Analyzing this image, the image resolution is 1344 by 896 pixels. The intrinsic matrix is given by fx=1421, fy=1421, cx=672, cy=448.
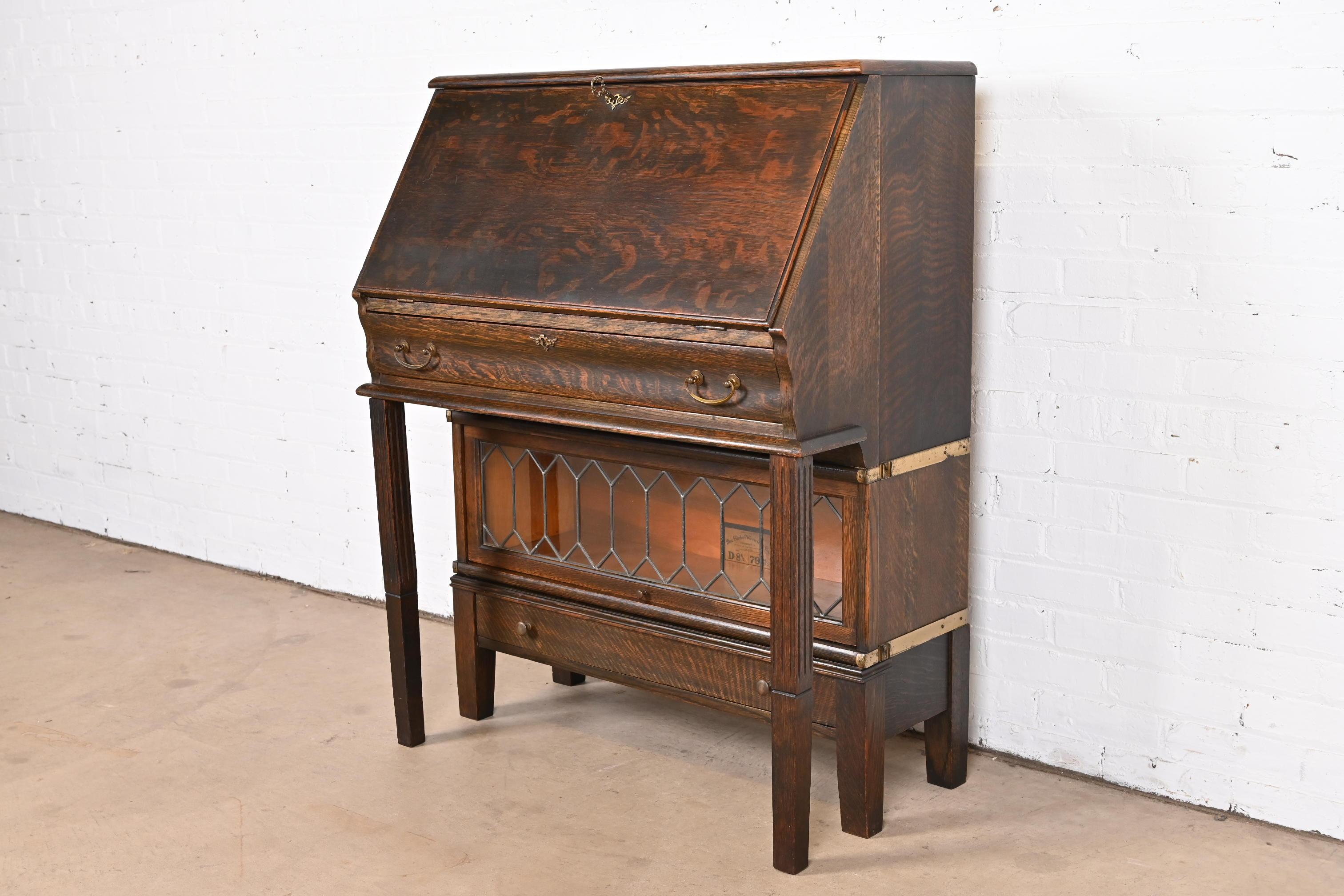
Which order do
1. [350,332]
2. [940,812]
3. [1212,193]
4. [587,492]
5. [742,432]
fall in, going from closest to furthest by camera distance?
1. [742,432]
2. [1212,193]
3. [940,812]
4. [587,492]
5. [350,332]

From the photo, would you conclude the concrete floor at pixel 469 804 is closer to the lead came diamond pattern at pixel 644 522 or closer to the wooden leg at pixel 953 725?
the wooden leg at pixel 953 725

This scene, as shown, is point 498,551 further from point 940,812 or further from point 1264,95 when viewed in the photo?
point 1264,95

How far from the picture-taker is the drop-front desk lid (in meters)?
2.43

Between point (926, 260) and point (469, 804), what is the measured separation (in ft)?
4.72

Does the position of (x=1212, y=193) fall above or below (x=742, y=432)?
above

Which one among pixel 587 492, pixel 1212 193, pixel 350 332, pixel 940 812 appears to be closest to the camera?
pixel 1212 193

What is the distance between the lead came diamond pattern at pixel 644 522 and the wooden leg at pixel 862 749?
146mm

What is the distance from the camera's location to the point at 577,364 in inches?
105

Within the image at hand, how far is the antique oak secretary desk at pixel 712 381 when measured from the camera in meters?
2.46

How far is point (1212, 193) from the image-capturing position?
2666 mm

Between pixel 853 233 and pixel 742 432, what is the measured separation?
1.33 feet

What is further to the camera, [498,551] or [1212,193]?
[498,551]

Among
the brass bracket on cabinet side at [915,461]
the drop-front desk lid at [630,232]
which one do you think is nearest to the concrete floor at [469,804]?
the brass bracket on cabinet side at [915,461]

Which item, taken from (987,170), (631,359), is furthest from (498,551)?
(987,170)
